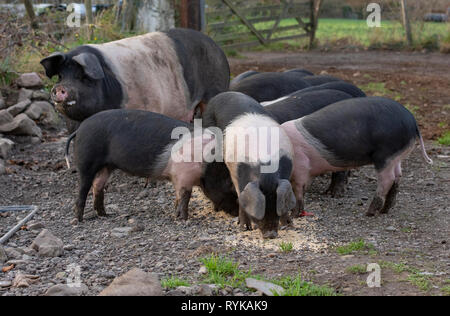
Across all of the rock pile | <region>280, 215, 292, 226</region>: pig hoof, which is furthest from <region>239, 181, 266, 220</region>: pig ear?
the rock pile

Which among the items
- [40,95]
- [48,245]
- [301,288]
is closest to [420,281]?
[301,288]

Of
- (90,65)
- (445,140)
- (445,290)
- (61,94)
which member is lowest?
(445,140)

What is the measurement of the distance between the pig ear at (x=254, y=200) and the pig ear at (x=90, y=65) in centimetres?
214

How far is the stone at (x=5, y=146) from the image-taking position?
7.35m

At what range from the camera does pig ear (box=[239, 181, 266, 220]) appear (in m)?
4.45

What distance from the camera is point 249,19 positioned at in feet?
51.6

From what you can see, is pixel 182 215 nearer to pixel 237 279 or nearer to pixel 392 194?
pixel 237 279

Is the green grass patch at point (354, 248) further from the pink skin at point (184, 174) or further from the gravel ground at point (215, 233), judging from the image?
the pink skin at point (184, 174)

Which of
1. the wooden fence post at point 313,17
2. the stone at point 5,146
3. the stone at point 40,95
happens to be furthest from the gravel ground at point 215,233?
the wooden fence post at point 313,17

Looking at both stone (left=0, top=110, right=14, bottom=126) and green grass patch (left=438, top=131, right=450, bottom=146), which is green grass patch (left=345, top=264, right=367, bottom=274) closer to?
green grass patch (left=438, top=131, right=450, bottom=146)

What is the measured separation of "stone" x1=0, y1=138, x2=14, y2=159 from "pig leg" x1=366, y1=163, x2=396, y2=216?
4.16m

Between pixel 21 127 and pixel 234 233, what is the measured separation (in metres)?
4.09
